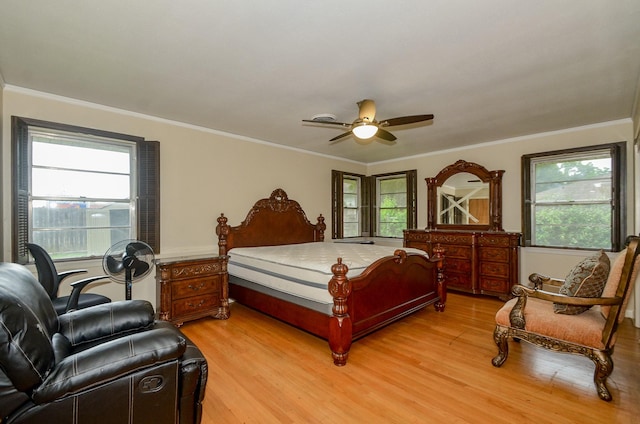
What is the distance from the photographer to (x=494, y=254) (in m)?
4.50

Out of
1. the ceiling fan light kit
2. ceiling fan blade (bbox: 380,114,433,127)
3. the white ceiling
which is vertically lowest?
the ceiling fan light kit

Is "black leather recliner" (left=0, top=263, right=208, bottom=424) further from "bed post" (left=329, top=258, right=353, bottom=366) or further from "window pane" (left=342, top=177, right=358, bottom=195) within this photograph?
"window pane" (left=342, top=177, right=358, bottom=195)

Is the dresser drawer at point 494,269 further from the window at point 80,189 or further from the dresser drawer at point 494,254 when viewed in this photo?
the window at point 80,189

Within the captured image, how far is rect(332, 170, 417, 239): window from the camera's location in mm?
5918

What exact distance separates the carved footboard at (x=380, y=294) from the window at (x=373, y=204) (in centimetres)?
219

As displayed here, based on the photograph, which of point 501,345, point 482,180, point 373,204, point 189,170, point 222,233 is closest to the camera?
point 501,345

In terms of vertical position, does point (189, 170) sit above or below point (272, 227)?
above

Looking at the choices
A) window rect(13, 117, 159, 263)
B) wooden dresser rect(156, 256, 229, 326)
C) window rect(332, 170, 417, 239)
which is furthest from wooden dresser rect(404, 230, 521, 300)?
window rect(13, 117, 159, 263)

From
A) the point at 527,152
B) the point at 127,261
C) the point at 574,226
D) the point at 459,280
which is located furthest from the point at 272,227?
the point at 574,226

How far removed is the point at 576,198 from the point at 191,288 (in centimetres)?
533

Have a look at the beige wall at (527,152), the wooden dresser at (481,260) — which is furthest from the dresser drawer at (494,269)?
the beige wall at (527,152)

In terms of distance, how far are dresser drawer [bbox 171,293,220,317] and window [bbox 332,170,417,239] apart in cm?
284

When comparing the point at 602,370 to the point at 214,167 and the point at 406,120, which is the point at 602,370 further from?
the point at 214,167

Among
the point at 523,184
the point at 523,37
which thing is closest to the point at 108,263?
the point at 523,37
